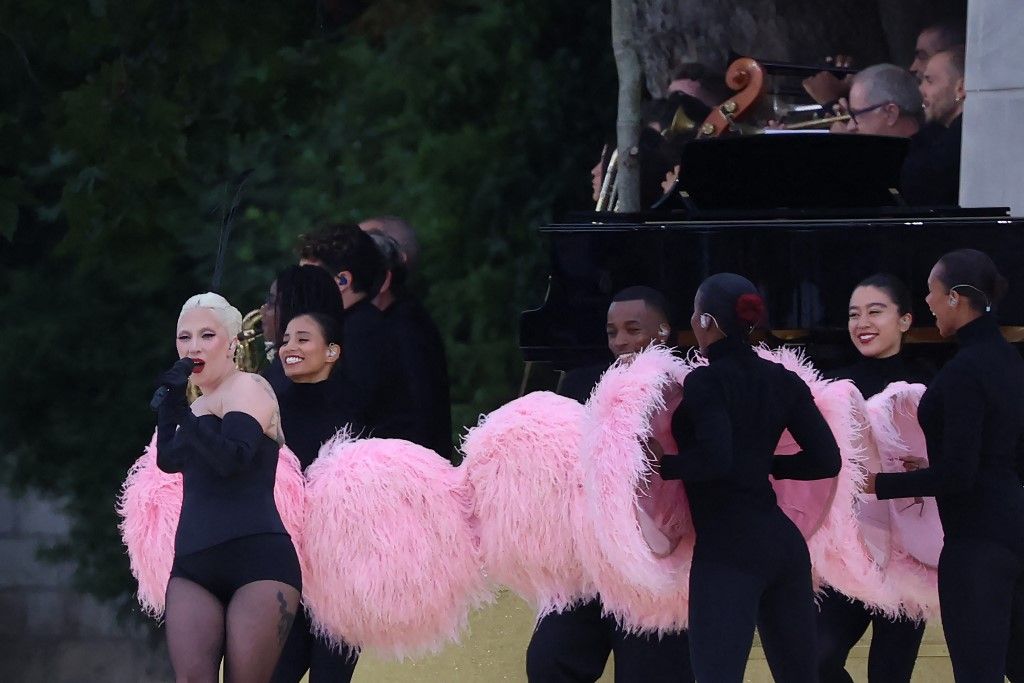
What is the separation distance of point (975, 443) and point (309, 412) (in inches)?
75.3

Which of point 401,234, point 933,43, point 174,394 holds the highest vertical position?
point 933,43

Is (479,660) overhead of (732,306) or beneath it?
beneath

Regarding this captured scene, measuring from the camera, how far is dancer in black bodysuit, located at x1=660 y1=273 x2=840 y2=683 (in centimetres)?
464

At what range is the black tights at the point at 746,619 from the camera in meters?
4.64

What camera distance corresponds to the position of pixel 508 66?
1110 cm

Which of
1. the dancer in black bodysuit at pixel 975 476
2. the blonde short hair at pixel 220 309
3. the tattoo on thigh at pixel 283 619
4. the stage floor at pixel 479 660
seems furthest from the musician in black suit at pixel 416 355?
the dancer in black bodysuit at pixel 975 476

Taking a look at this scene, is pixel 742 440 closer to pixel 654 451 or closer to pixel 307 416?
pixel 654 451

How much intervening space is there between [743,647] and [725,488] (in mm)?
408

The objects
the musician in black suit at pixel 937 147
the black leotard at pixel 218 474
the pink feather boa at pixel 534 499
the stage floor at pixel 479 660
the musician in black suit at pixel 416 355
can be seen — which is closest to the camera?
the black leotard at pixel 218 474

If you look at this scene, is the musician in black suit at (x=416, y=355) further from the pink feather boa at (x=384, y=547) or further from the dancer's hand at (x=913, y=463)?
the dancer's hand at (x=913, y=463)

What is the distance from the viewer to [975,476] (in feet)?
16.3

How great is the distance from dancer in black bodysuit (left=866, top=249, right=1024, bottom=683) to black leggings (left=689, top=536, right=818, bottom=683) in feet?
1.54

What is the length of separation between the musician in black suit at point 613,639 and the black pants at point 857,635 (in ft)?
2.05

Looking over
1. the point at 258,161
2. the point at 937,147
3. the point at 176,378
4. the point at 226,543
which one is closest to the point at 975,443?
the point at 226,543
